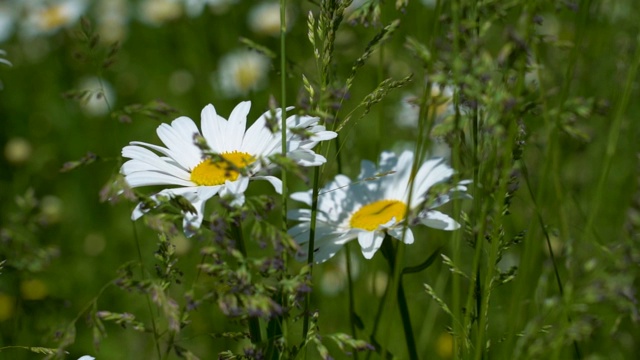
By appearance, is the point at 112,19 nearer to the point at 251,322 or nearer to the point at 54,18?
the point at 54,18

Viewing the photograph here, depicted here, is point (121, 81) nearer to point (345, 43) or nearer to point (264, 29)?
point (264, 29)

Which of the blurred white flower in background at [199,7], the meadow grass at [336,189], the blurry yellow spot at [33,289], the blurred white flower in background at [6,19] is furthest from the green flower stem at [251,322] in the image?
the blurred white flower in background at [6,19]

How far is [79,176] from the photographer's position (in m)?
3.37

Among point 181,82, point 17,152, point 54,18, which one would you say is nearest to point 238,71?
point 181,82

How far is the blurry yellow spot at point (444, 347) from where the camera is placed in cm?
234

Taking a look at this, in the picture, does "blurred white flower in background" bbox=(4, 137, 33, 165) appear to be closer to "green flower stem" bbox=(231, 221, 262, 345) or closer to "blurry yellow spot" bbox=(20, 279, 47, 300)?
"blurry yellow spot" bbox=(20, 279, 47, 300)

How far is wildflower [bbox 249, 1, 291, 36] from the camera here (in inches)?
151

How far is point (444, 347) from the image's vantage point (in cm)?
239

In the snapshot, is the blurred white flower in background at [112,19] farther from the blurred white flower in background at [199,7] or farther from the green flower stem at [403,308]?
the green flower stem at [403,308]

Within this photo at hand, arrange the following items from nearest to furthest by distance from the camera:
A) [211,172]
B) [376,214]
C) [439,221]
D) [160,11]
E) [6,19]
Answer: [211,172], [439,221], [376,214], [160,11], [6,19]

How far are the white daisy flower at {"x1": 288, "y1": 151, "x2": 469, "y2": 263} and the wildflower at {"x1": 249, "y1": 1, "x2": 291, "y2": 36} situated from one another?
2.15 meters

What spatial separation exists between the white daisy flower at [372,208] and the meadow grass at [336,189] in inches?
0.9

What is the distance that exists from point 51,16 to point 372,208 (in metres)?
3.38

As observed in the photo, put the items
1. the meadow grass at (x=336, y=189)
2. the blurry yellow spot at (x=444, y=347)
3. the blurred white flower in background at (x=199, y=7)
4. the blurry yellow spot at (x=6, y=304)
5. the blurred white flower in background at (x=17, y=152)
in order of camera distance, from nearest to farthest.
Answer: the meadow grass at (x=336, y=189) → the blurry yellow spot at (x=444, y=347) → the blurry yellow spot at (x=6, y=304) → the blurred white flower in background at (x=17, y=152) → the blurred white flower in background at (x=199, y=7)
